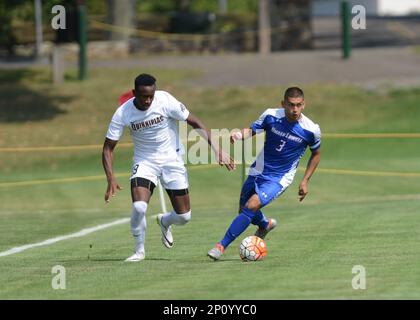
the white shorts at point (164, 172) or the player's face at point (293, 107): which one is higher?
the player's face at point (293, 107)

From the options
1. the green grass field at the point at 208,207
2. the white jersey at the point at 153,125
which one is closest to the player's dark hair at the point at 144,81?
the white jersey at the point at 153,125

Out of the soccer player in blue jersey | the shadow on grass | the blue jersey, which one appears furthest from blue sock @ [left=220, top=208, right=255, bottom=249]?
the shadow on grass

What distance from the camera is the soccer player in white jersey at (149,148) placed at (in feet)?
47.3

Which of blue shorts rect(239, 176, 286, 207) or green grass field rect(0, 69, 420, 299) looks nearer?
green grass field rect(0, 69, 420, 299)

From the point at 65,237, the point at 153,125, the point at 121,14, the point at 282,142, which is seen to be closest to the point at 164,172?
the point at 153,125

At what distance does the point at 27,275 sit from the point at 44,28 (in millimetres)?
32570

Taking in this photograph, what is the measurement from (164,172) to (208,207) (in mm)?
10158

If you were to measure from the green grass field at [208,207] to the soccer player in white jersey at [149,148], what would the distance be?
811 mm

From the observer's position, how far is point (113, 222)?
848 inches

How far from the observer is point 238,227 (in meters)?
14.4

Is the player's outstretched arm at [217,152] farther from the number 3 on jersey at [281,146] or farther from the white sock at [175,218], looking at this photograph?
the white sock at [175,218]

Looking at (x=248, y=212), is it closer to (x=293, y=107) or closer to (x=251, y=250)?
(x=251, y=250)

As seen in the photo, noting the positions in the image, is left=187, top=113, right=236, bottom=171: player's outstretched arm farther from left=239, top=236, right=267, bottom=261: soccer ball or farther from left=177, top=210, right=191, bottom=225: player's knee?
left=177, top=210, right=191, bottom=225: player's knee

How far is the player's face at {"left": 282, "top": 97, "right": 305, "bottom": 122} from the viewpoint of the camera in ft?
47.0
